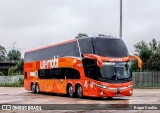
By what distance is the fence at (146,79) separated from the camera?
47.3m

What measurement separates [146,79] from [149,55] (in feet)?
17.5

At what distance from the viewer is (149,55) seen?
52.6m

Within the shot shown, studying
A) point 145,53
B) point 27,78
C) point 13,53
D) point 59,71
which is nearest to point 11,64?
point 13,53

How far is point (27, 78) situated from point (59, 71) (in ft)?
26.0

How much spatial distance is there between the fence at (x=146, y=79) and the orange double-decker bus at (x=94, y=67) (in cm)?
2139

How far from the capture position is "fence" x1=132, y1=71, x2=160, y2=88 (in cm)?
4734

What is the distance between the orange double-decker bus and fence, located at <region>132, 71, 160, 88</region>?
2139cm

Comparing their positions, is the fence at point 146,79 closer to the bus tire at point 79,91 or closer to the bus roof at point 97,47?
the bus roof at point 97,47

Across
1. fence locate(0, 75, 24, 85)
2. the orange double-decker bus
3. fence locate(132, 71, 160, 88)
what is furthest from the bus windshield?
fence locate(0, 75, 24, 85)

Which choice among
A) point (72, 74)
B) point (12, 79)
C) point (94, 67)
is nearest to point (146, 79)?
point (72, 74)

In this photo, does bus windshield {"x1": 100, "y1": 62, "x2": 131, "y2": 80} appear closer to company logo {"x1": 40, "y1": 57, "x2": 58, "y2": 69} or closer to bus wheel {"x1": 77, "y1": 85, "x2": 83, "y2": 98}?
bus wheel {"x1": 77, "y1": 85, "x2": 83, "y2": 98}

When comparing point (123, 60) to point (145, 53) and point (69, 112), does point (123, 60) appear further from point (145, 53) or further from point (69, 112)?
point (145, 53)

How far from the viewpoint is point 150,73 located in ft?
157

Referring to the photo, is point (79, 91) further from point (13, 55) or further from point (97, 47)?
point (13, 55)
